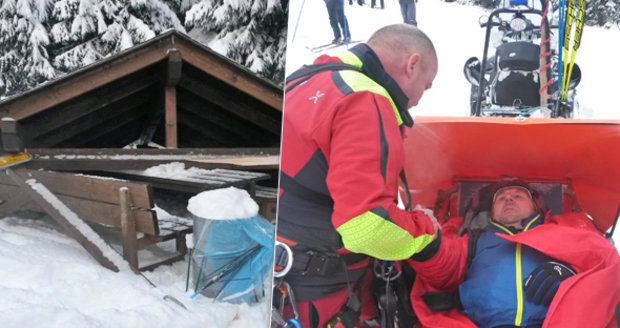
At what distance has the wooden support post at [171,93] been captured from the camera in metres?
4.11

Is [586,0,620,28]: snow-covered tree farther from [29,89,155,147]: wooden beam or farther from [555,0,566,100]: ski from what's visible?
[29,89,155,147]: wooden beam

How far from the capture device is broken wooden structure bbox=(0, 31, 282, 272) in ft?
12.6

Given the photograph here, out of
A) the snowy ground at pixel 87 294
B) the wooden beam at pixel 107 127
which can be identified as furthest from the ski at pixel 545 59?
the wooden beam at pixel 107 127

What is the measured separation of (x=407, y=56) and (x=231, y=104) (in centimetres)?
403

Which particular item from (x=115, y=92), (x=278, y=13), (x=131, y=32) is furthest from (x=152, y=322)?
(x=131, y=32)

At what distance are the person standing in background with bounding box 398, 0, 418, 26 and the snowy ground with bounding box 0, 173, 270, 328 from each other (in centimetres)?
259

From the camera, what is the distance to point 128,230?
12.3ft

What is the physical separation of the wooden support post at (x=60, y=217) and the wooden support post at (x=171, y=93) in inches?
40.2

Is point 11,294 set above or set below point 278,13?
below

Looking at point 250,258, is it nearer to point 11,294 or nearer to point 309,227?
point 11,294

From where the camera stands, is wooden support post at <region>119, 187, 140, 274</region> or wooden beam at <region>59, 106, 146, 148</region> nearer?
wooden support post at <region>119, 187, 140, 274</region>

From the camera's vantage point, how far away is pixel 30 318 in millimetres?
2869

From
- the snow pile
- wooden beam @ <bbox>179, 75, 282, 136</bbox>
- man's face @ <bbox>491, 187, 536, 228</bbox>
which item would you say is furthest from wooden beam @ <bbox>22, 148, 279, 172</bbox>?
man's face @ <bbox>491, 187, 536, 228</bbox>

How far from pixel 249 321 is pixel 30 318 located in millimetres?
1204
